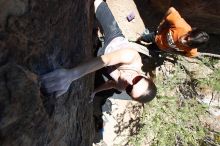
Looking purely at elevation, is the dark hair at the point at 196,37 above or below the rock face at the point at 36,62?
below

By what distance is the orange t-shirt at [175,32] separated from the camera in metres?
4.83

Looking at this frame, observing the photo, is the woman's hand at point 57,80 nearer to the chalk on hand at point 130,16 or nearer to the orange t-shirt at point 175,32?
the orange t-shirt at point 175,32

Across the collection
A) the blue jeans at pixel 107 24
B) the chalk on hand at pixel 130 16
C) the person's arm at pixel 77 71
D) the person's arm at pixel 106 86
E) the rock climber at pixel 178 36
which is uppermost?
the person's arm at pixel 77 71

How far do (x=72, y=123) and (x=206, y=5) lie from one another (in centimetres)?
313

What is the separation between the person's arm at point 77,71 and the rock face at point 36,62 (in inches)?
2.4

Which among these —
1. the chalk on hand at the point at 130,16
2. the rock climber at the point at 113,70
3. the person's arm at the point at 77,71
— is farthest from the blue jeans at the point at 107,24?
the chalk on hand at the point at 130,16

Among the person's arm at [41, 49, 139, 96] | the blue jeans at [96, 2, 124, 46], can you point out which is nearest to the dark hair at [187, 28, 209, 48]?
the blue jeans at [96, 2, 124, 46]

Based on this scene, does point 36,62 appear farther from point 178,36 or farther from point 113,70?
point 178,36

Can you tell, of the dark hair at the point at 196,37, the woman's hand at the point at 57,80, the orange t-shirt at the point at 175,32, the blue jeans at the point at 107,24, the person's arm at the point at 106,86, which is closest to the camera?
the woman's hand at the point at 57,80

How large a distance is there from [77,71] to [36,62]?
0.39 m

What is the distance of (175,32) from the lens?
15.9 feet

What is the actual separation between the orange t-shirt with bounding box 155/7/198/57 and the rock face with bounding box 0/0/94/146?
1722 millimetres

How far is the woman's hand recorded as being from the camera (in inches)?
104

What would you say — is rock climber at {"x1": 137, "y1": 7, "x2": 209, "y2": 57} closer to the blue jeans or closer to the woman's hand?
the blue jeans
